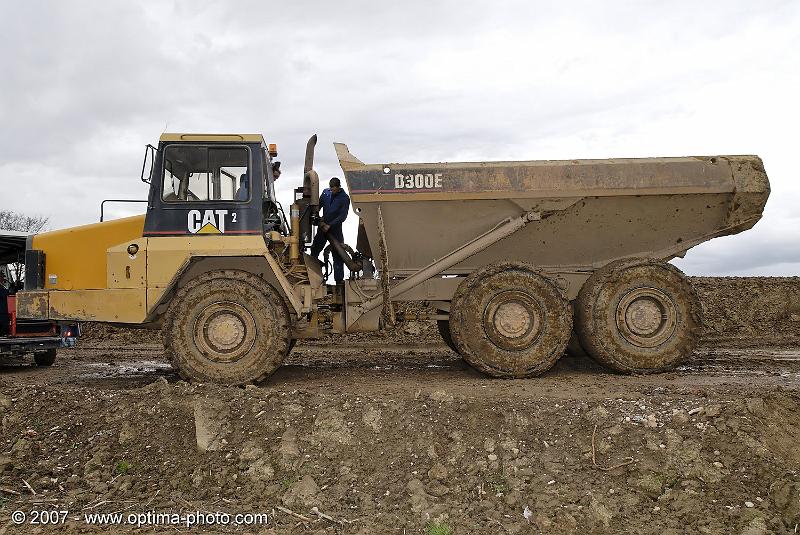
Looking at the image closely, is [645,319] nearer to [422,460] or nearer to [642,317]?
[642,317]

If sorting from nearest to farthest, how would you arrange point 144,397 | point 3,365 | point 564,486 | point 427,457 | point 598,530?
point 598,530 → point 564,486 → point 427,457 → point 144,397 → point 3,365

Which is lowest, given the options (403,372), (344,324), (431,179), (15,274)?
(403,372)

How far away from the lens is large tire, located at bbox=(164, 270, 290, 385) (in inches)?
266

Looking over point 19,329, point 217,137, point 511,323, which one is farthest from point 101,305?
point 511,323

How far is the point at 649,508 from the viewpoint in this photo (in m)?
4.56

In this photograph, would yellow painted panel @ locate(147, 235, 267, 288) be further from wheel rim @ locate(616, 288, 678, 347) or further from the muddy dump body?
wheel rim @ locate(616, 288, 678, 347)

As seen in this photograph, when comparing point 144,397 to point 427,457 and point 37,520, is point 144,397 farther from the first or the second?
point 427,457

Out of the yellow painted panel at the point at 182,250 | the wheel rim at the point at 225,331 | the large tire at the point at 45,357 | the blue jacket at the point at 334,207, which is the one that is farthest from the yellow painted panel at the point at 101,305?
the large tire at the point at 45,357

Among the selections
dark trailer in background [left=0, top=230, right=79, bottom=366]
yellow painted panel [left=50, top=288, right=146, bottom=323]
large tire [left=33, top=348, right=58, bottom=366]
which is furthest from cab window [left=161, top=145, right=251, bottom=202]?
large tire [left=33, top=348, right=58, bottom=366]

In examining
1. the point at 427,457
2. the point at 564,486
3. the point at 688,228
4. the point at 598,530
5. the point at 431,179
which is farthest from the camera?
the point at 688,228

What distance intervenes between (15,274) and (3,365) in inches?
57.8

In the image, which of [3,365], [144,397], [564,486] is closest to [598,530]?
[564,486]

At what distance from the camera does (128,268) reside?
674 cm

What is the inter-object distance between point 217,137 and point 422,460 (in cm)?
411
